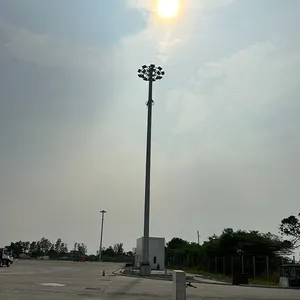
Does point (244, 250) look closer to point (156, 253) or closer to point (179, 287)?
point (156, 253)

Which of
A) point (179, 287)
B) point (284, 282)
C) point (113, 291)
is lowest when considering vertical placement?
point (113, 291)

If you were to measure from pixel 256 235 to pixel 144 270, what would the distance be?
21.7 metres

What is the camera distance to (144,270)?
4031 cm

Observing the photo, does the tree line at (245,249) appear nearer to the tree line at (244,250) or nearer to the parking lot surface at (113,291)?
the tree line at (244,250)

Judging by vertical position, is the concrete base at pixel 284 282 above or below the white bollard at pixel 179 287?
above

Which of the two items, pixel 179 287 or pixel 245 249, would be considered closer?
pixel 179 287

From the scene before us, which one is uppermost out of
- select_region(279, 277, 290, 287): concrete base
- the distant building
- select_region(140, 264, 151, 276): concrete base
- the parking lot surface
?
the distant building

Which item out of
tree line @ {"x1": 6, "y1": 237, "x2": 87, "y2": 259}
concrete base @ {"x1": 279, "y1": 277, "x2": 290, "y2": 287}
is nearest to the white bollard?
concrete base @ {"x1": 279, "y1": 277, "x2": 290, "y2": 287}

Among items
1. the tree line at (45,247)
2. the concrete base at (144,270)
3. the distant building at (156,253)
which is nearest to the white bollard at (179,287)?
the concrete base at (144,270)

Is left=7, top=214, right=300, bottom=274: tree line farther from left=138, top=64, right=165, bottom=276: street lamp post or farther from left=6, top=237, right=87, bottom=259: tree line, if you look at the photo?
left=6, top=237, right=87, bottom=259: tree line

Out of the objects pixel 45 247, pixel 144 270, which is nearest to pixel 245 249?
pixel 144 270

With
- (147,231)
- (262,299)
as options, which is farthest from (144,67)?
(262,299)

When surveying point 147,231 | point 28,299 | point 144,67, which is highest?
point 144,67

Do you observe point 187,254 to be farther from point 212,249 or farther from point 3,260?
point 3,260
